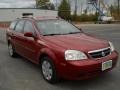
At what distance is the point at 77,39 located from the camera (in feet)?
20.3

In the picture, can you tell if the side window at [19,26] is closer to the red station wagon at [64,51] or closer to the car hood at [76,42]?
the red station wagon at [64,51]

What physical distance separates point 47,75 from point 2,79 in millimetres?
1268

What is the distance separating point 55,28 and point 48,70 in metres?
1.43

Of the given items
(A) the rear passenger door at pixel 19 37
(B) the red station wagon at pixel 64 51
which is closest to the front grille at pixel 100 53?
(B) the red station wagon at pixel 64 51

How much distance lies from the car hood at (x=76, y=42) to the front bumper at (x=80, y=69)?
33cm

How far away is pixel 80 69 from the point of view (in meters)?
5.31

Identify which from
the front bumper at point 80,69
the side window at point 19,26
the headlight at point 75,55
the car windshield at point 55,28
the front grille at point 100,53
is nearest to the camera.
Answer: the front bumper at point 80,69

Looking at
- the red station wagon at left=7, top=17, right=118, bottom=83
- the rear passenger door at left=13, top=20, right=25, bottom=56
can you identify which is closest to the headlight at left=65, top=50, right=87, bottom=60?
the red station wagon at left=7, top=17, right=118, bottom=83

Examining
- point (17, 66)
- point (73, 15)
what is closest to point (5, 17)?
point (73, 15)

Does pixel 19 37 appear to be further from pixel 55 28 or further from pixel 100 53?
pixel 100 53

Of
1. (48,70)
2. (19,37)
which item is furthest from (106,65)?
(19,37)

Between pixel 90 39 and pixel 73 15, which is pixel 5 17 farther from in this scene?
pixel 90 39

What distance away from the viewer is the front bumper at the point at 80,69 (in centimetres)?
533

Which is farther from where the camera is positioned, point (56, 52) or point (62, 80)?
point (62, 80)
